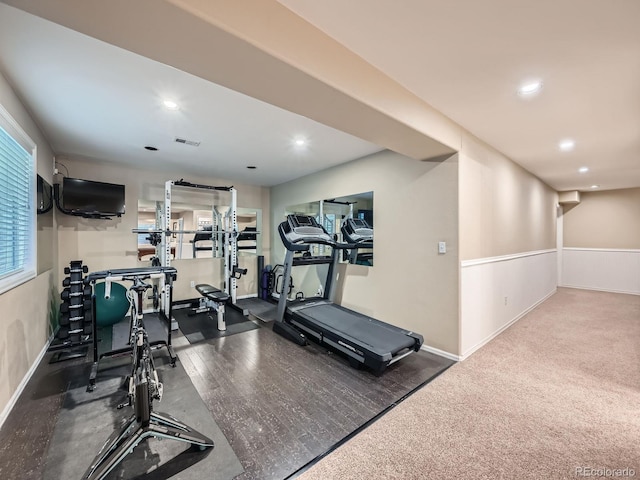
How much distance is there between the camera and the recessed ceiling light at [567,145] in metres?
3.24

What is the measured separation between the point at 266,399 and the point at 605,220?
8.50 metres

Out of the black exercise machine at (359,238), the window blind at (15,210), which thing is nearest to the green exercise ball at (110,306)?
the window blind at (15,210)

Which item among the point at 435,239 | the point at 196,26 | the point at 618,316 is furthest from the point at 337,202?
the point at 618,316

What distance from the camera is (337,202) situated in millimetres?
4453

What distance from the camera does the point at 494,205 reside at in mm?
3504

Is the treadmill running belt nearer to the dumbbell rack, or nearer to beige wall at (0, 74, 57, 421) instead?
the dumbbell rack

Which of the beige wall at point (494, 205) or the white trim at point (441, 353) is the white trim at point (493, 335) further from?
the beige wall at point (494, 205)

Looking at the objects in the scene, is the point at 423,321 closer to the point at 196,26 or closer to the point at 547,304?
the point at 196,26

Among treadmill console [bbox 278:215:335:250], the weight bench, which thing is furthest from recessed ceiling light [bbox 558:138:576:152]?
the weight bench

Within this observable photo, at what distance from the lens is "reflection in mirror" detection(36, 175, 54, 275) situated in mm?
2857

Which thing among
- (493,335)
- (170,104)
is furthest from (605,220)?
(170,104)

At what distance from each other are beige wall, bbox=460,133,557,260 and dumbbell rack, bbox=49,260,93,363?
164 inches

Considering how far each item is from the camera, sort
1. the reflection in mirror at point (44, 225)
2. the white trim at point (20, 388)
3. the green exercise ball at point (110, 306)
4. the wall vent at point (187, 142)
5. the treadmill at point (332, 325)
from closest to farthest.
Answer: the white trim at point (20, 388), the treadmill at point (332, 325), the reflection in mirror at point (44, 225), the wall vent at point (187, 142), the green exercise ball at point (110, 306)

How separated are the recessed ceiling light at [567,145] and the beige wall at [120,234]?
5.23 meters
